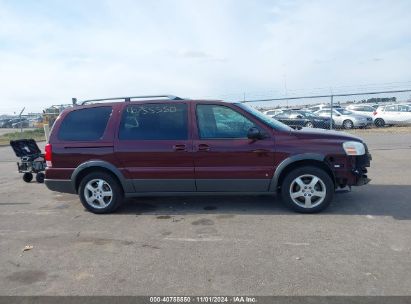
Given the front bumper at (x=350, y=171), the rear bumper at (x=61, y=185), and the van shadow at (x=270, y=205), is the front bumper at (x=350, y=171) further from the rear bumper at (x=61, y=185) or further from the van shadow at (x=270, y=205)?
the rear bumper at (x=61, y=185)

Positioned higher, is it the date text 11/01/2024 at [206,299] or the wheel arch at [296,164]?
the wheel arch at [296,164]

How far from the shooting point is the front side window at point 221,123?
5.51 metres

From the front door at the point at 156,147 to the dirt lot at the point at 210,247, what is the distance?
0.55 meters

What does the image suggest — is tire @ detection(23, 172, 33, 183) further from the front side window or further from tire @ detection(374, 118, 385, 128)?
tire @ detection(374, 118, 385, 128)

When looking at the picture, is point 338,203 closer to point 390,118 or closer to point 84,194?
point 84,194

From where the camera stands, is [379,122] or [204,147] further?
[379,122]

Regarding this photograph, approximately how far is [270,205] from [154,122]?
2.27m

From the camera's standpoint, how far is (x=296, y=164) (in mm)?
5461

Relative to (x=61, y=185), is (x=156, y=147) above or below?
above

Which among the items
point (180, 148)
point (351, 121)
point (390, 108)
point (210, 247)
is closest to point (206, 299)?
point (210, 247)

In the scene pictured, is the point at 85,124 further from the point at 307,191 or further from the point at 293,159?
the point at 307,191

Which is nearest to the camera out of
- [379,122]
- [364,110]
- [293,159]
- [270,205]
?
[293,159]

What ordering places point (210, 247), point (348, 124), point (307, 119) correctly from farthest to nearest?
point (348, 124), point (307, 119), point (210, 247)

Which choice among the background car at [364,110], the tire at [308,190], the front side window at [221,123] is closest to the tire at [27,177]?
the front side window at [221,123]
